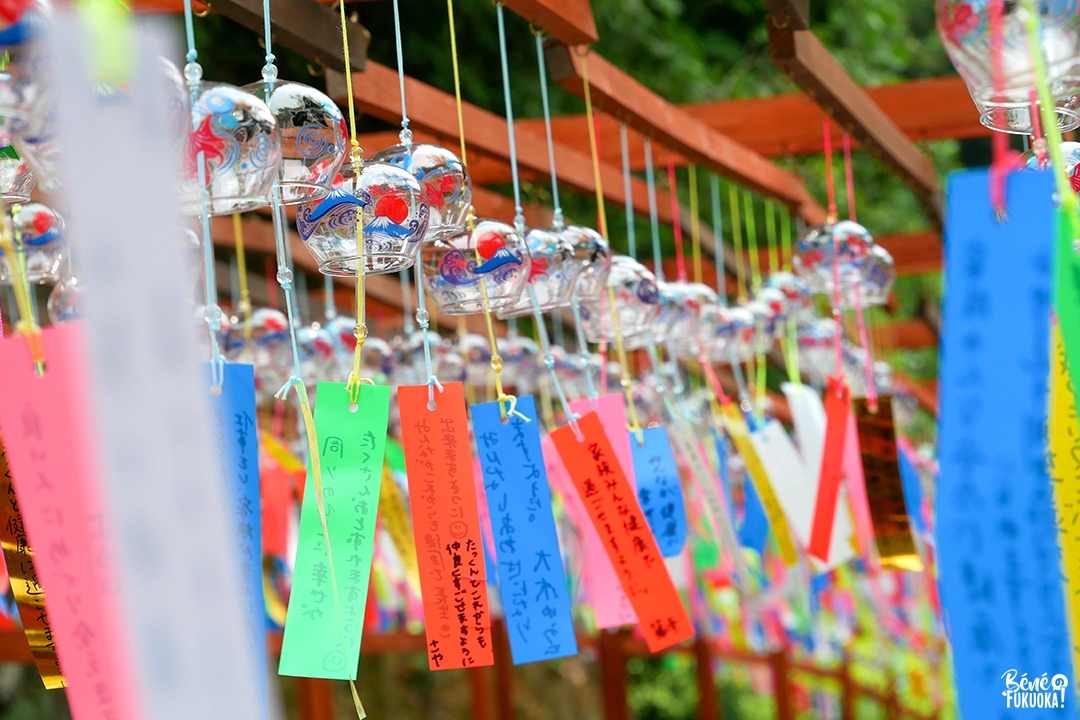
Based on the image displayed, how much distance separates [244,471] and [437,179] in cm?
39

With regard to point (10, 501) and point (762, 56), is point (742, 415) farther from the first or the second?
point (762, 56)

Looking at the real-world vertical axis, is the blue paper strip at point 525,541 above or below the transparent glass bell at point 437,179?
below

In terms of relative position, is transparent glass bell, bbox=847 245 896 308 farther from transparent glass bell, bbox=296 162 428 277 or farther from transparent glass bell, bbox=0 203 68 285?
transparent glass bell, bbox=0 203 68 285

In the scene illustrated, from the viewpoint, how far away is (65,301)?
5.41ft

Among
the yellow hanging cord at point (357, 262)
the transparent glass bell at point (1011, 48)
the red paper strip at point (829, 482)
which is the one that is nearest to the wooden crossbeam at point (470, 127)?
the yellow hanging cord at point (357, 262)

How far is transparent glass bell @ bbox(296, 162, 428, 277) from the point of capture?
128 cm

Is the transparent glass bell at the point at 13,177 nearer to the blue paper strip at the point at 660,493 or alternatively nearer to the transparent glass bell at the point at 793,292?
A: the blue paper strip at the point at 660,493

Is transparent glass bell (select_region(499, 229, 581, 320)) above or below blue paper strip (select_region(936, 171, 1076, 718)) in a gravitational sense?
above

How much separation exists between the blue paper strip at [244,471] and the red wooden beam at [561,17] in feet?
2.52

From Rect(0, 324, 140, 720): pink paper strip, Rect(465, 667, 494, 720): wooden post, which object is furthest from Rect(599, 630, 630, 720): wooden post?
Rect(0, 324, 140, 720): pink paper strip

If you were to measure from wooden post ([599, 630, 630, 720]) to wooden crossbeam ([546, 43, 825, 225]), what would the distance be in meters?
2.15

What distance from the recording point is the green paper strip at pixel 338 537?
Answer: 4.15ft

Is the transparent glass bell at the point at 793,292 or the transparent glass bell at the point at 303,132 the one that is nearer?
the transparent glass bell at the point at 303,132

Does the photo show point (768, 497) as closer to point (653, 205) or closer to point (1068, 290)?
point (653, 205)
